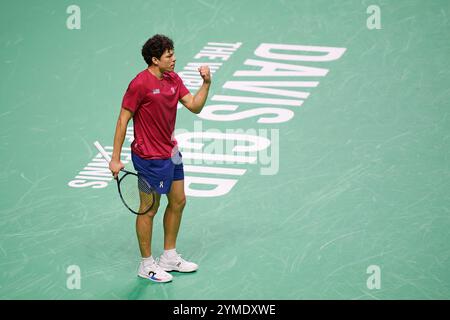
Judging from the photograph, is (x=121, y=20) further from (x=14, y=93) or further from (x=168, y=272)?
(x=168, y=272)

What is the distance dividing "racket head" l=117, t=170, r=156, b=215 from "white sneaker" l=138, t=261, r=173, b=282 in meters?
0.51

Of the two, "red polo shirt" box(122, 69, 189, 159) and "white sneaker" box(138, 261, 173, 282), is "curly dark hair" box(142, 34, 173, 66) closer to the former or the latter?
"red polo shirt" box(122, 69, 189, 159)

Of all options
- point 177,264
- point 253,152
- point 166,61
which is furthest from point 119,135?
point 253,152

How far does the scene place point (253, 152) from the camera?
9930 millimetres

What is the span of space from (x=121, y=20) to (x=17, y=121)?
246 cm

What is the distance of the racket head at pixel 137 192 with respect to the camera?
7523 millimetres

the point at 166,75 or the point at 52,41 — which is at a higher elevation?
the point at 52,41

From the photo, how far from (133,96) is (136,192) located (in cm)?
85

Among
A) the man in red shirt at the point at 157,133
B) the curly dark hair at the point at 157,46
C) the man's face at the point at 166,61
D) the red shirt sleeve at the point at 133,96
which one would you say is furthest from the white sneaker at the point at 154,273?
the curly dark hair at the point at 157,46

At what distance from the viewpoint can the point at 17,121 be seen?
10.6 meters

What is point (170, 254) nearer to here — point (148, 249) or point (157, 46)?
point (148, 249)

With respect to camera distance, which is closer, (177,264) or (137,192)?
(137,192)

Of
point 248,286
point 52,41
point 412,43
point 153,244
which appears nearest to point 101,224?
point 153,244

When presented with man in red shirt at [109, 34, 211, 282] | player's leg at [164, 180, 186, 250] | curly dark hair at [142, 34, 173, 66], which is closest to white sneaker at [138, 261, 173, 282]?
man in red shirt at [109, 34, 211, 282]
